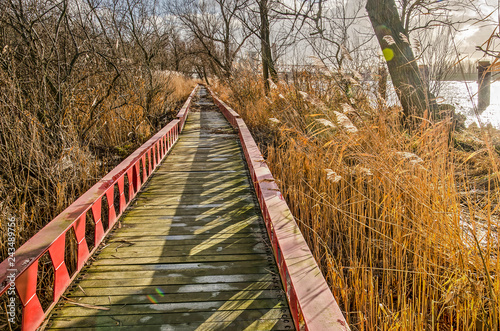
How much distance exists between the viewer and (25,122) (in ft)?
11.1

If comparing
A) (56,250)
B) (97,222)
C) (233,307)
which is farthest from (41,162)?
(233,307)

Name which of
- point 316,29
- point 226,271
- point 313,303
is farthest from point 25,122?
point 316,29

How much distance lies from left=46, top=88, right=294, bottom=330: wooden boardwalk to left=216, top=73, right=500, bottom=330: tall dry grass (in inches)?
18.3

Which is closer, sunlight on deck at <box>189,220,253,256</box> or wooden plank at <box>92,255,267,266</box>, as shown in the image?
wooden plank at <box>92,255,267,266</box>

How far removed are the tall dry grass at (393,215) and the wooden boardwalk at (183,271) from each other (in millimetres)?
466

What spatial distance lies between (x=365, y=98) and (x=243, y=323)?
3.85 m

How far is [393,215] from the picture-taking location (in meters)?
2.62

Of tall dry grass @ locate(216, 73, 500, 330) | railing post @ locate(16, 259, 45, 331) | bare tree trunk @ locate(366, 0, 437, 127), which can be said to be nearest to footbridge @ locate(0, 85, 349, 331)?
railing post @ locate(16, 259, 45, 331)

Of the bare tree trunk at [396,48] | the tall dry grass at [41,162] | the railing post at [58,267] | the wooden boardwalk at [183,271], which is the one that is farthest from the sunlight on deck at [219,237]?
the bare tree trunk at [396,48]

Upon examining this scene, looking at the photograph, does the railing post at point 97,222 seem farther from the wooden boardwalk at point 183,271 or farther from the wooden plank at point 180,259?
the wooden plank at point 180,259

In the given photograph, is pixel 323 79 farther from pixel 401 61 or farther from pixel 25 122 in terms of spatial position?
pixel 25 122

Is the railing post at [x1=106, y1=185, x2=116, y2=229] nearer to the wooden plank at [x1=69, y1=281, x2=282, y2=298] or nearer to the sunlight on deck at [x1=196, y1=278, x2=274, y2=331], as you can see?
the wooden plank at [x1=69, y1=281, x2=282, y2=298]

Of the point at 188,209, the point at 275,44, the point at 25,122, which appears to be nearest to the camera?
the point at 25,122

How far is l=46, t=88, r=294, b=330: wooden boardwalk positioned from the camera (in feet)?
6.73
